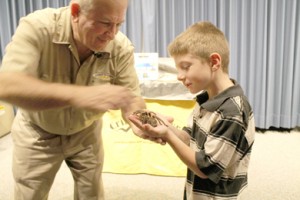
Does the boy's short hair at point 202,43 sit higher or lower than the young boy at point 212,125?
higher

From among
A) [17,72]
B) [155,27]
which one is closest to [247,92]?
[155,27]

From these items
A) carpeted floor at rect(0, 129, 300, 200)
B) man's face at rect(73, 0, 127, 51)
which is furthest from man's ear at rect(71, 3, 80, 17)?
carpeted floor at rect(0, 129, 300, 200)

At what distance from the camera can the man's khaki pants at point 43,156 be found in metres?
1.44

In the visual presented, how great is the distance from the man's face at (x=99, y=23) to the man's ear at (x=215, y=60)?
0.37 m

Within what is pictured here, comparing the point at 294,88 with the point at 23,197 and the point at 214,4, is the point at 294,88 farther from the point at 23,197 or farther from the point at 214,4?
the point at 23,197

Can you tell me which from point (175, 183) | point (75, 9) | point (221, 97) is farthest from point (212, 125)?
point (175, 183)

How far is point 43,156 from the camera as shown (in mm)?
1448

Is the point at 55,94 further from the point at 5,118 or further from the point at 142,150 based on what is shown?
the point at 5,118

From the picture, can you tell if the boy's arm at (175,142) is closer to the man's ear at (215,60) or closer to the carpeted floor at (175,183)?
the man's ear at (215,60)

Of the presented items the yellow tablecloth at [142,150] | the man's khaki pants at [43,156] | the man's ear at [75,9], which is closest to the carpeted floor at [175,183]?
the yellow tablecloth at [142,150]

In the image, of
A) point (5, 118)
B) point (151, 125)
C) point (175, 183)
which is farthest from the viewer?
point (5, 118)

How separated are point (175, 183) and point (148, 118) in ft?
3.95

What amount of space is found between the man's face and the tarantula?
30 centimetres

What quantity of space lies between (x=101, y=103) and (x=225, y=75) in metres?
0.51
